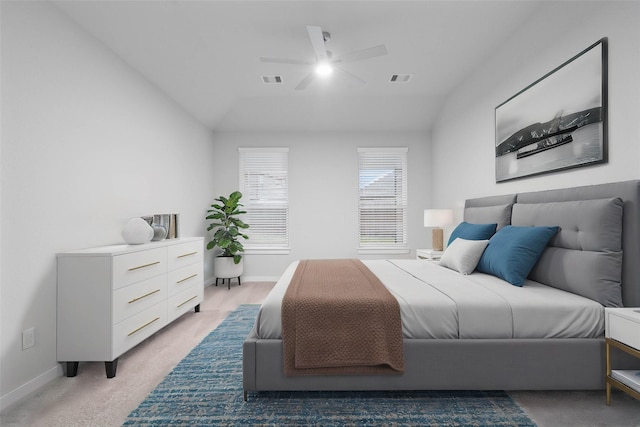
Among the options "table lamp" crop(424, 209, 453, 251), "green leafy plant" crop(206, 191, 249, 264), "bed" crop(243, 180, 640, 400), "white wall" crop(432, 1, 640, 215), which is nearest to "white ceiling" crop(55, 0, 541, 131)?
"white wall" crop(432, 1, 640, 215)

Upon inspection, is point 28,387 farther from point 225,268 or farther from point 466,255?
point 466,255

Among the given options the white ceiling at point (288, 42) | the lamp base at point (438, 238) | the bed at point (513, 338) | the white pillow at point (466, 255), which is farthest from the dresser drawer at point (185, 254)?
the lamp base at point (438, 238)

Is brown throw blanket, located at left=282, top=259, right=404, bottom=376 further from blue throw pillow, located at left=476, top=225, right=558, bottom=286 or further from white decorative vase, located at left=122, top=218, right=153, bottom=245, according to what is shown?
white decorative vase, located at left=122, top=218, right=153, bottom=245

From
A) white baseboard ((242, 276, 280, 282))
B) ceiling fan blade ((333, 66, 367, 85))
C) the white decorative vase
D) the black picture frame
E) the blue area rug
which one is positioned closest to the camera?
the blue area rug

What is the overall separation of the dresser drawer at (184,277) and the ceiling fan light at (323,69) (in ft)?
7.79

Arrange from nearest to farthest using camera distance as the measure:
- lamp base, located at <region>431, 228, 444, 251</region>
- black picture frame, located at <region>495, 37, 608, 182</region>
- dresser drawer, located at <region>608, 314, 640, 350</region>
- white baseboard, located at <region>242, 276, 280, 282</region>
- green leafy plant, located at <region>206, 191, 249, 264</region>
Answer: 1. dresser drawer, located at <region>608, 314, 640, 350</region>
2. black picture frame, located at <region>495, 37, 608, 182</region>
3. lamp base, located at <region>431, 228, 444, 251</region>
4. green leafy plant, located at <region>206, 191, 249, 264</region>
5. white baseboard, located at <region>242, 276, 280, 282</region>

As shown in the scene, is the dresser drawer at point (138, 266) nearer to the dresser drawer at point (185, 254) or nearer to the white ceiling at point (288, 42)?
the dresser drawer at point (185, 254)

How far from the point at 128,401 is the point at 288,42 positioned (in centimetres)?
319

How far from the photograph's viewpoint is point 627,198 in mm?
1807

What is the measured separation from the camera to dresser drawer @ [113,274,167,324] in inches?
86.6

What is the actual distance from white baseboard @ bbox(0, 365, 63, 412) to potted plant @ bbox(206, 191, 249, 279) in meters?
2.56

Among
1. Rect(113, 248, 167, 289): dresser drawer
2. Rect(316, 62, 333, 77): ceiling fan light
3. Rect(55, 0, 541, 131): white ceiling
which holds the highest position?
Rect(55, 0, 541, 131): white ceiling

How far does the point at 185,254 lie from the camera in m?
3.23

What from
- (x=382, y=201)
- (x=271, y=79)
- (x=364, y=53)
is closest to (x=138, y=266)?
(x=364, y=53)
